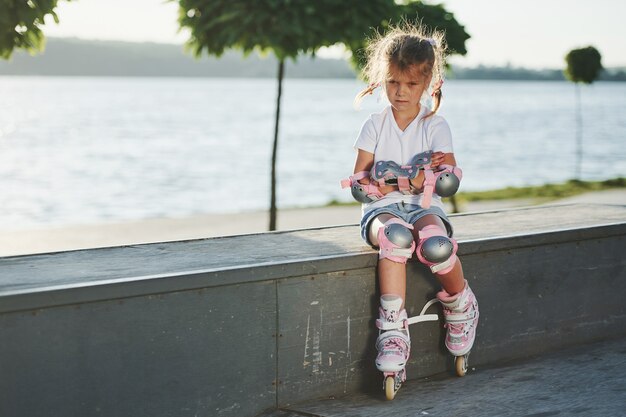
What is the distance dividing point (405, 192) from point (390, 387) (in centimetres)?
88

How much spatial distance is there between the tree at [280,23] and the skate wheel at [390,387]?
5.24 m

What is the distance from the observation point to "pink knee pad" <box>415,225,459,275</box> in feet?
12.6

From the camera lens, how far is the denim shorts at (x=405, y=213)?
159 inches

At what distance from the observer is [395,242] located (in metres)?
3.85

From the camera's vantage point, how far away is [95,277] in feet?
11.2

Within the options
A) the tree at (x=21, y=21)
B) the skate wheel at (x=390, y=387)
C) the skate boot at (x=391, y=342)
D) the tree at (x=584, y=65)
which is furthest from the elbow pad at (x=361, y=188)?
the tree at (x=584, y=65)

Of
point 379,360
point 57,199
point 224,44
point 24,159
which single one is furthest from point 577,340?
point 24,159

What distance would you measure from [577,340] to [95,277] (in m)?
2.70

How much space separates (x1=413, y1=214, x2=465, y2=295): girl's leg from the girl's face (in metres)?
0.53

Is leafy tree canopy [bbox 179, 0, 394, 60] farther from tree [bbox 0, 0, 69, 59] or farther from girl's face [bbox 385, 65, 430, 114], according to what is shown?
girl's face [bbox 385, 65, 430, 114]

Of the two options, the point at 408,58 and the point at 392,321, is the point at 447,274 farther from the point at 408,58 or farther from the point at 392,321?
the point at 408,58

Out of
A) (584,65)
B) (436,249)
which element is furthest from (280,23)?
(584,65)

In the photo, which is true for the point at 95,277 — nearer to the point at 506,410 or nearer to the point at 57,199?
the point at 506,410

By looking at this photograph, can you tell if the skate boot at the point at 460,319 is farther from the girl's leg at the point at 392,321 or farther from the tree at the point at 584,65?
the tree at the point at 584,65
